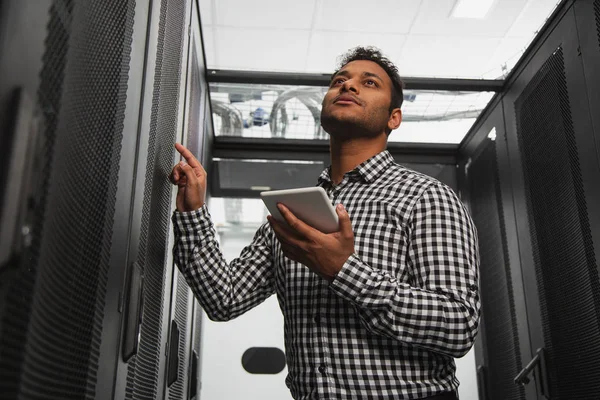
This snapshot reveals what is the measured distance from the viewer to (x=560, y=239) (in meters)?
1.78

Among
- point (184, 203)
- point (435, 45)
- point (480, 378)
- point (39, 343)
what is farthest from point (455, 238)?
point (435, 45)

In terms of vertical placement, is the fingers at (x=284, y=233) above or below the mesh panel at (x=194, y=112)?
below

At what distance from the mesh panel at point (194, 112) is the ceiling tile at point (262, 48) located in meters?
1.66

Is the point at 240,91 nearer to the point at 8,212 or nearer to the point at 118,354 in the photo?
the point at 118,354

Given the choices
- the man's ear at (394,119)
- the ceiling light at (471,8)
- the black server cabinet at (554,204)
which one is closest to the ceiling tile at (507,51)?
the ceiling light at (471,8)

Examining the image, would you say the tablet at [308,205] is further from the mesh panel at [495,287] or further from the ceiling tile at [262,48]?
the ceiling tile at [262,48]

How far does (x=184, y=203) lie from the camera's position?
1396mm

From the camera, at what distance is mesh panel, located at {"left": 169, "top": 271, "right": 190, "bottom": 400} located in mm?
1636

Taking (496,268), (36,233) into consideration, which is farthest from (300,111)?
(36,233)

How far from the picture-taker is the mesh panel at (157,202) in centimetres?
107

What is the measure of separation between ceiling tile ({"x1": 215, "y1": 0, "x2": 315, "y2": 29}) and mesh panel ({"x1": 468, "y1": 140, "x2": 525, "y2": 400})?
143cm

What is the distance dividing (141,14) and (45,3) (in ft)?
1.56

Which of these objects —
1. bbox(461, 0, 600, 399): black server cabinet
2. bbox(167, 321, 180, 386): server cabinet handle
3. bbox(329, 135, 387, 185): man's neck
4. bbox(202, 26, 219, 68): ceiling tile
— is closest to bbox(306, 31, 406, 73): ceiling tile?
bbox(202, 26, 219, 68): ceiling tile

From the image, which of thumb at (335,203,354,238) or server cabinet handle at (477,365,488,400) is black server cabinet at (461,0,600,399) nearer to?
server cabinet handle at (477,365,488,400)
